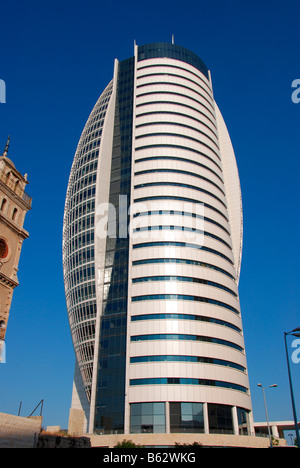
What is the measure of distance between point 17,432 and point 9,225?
1583cm

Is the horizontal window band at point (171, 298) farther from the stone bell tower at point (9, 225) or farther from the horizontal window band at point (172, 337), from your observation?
the stone bell tower at point (9, 225)

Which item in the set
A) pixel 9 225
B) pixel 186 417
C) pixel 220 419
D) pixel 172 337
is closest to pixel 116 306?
pixel 172 337

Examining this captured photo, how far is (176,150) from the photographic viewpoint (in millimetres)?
90625

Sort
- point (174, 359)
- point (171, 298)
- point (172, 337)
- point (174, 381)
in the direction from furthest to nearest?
point (171, 298) < point (172, 337) < point (174, 359) < point (174, 381)

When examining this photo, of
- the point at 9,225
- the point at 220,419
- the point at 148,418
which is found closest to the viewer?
the point at 9,225

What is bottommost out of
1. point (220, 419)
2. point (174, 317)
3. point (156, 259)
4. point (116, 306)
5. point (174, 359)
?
point (220, 419)

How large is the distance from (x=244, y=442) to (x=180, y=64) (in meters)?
93.9

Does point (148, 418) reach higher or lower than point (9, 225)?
lower

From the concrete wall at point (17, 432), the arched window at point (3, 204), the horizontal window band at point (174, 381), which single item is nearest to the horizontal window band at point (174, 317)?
the horizontal window band at point (174, 381)

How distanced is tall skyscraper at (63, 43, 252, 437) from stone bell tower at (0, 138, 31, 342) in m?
25.4

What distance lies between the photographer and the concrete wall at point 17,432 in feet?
76.9

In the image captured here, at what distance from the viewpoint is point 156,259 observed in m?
77.8

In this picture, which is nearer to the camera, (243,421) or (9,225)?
(9,225)

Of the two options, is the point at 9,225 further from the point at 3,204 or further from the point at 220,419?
the point at 220,419
